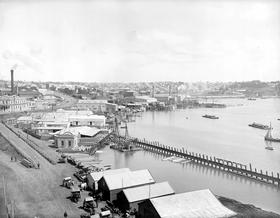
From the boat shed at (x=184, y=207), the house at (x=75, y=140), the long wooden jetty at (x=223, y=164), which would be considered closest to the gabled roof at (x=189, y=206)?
the boat shed at (x=184, y=207)

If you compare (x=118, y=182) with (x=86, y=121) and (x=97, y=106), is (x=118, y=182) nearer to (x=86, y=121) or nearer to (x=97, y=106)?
(x=86, y=121)

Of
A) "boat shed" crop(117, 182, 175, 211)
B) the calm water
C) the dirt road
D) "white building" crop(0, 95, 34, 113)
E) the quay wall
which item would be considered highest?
"white building" crop(0, 95, 34, 113)

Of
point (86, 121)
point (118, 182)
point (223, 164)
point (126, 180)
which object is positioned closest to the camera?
point (118, 182)

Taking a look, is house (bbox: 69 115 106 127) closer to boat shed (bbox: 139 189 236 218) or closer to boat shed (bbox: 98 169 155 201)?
boat shed (bbox: 98 169 155 201)

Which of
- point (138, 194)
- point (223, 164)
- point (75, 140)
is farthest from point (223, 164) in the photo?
point (75, 140)

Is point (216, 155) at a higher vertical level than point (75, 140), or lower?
lower

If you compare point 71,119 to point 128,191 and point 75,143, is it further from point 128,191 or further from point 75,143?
point 128,191

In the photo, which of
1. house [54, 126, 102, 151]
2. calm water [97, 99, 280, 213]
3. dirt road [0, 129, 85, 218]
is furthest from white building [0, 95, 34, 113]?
dirt road [0, 129, 85, 218]

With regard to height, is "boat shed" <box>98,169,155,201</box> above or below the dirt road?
above
